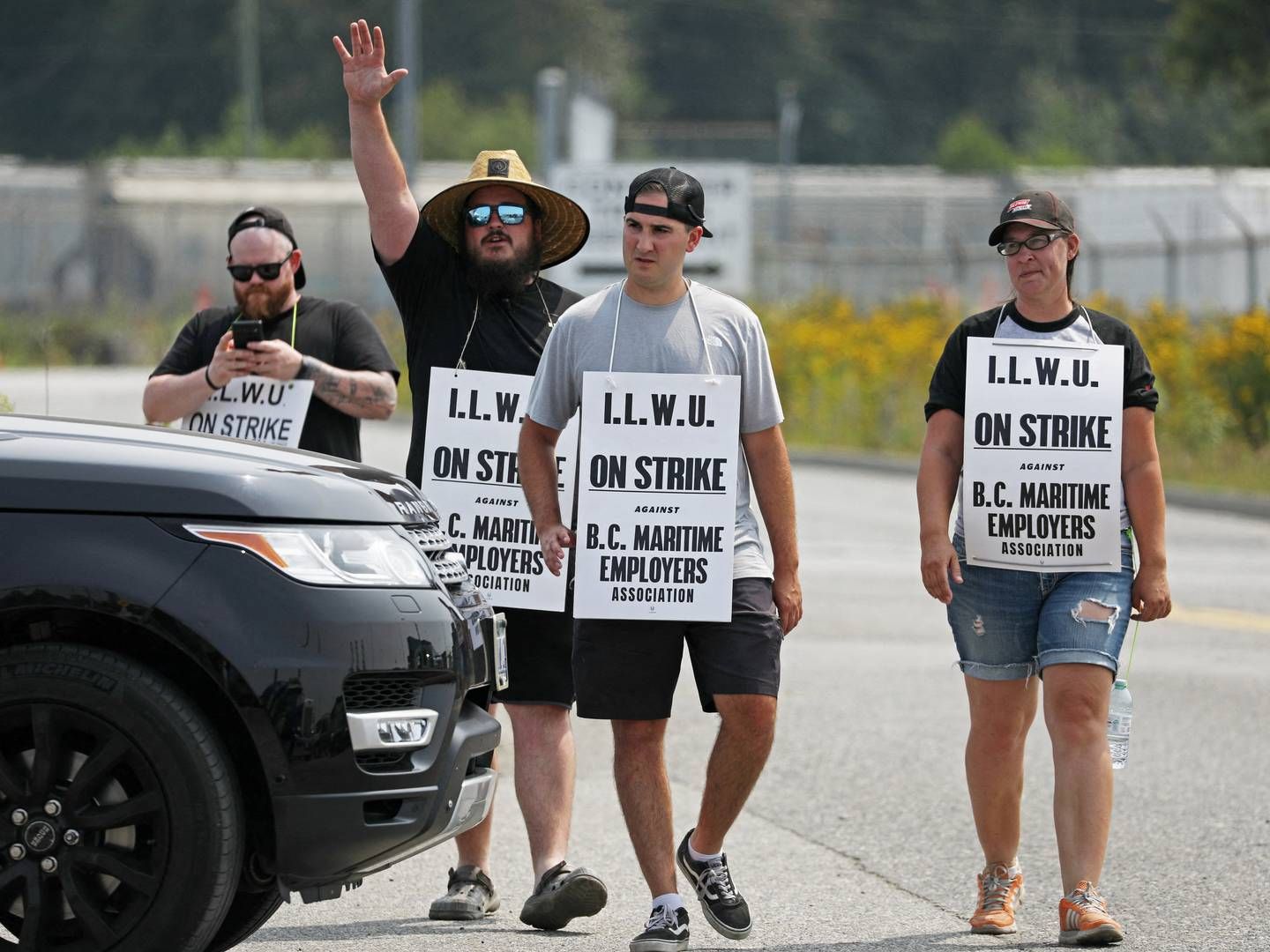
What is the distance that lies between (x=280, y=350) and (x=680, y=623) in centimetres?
172

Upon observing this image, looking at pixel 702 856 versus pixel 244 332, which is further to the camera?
pixel 244 332

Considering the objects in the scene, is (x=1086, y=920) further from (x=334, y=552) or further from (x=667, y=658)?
(x=334, y=552)

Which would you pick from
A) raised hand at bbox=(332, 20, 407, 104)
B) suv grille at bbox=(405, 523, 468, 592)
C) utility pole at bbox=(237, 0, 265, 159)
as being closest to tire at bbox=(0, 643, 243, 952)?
suv grille at bbox=(405, 523, 468, 592)

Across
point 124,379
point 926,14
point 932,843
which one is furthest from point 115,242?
point 926,14

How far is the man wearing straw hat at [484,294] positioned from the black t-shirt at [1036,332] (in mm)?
1121

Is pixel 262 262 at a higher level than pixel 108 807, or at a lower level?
higher

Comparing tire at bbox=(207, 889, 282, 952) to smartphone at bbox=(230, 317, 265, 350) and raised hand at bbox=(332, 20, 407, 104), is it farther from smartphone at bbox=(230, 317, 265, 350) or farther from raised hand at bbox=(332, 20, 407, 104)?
raised hand at bbox=(332, 20, 407, 104)

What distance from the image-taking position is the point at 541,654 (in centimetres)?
605

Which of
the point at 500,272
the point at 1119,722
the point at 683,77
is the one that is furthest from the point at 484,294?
the point at 683,77

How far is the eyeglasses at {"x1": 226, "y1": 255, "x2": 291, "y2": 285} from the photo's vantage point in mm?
6711

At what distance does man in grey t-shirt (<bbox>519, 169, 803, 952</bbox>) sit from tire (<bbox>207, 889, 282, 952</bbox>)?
1002 mm

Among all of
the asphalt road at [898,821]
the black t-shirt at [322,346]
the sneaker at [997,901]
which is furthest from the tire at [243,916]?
the black t-shirt at [322,346]

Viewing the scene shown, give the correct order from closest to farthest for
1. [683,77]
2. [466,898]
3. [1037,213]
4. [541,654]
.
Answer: [1037,213] < [466,898] < [541,654] < [683,77]

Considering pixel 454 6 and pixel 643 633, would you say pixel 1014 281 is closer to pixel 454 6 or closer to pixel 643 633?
pixel 643 633
